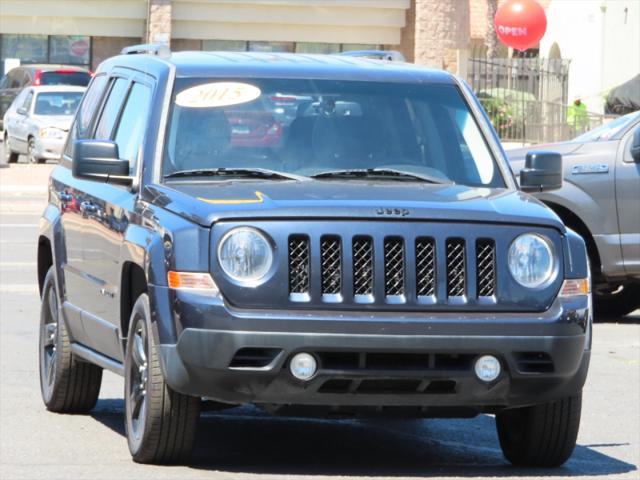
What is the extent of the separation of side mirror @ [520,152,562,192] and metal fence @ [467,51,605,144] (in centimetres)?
2638

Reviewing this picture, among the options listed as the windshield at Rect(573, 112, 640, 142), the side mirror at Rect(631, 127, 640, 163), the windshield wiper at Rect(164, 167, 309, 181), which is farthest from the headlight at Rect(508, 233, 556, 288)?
the windshield at Rect(573, 112, 640, 142)

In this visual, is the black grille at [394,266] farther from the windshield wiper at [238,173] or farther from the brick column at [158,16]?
the brick column at [158,16]

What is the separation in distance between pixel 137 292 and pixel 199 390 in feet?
2.99

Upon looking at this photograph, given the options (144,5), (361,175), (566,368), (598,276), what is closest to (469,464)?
(566,368)

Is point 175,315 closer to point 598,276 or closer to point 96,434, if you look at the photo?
point 96,434

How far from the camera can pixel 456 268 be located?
22.2 ft

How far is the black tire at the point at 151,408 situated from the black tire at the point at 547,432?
145cm

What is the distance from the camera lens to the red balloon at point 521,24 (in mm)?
36938

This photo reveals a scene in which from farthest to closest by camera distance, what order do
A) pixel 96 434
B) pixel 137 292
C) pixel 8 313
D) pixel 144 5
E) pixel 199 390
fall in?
pixel 144 5 → pixel 8 313 → pixel 96 434 → pixel 137 292 → pixel 199 390

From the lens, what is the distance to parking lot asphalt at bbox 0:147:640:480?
712 cm

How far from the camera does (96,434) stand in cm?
809

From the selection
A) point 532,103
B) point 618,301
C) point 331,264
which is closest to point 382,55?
point 331,264

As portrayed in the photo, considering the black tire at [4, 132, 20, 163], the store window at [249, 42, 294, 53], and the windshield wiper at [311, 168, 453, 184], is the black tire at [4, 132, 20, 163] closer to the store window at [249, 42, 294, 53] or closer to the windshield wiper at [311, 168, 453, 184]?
the store window at [249, 42, 294, 53]

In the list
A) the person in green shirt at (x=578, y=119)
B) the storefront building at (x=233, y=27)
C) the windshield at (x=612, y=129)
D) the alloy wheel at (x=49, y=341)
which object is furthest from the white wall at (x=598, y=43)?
the alloy wheel at (x=49, y=341)
